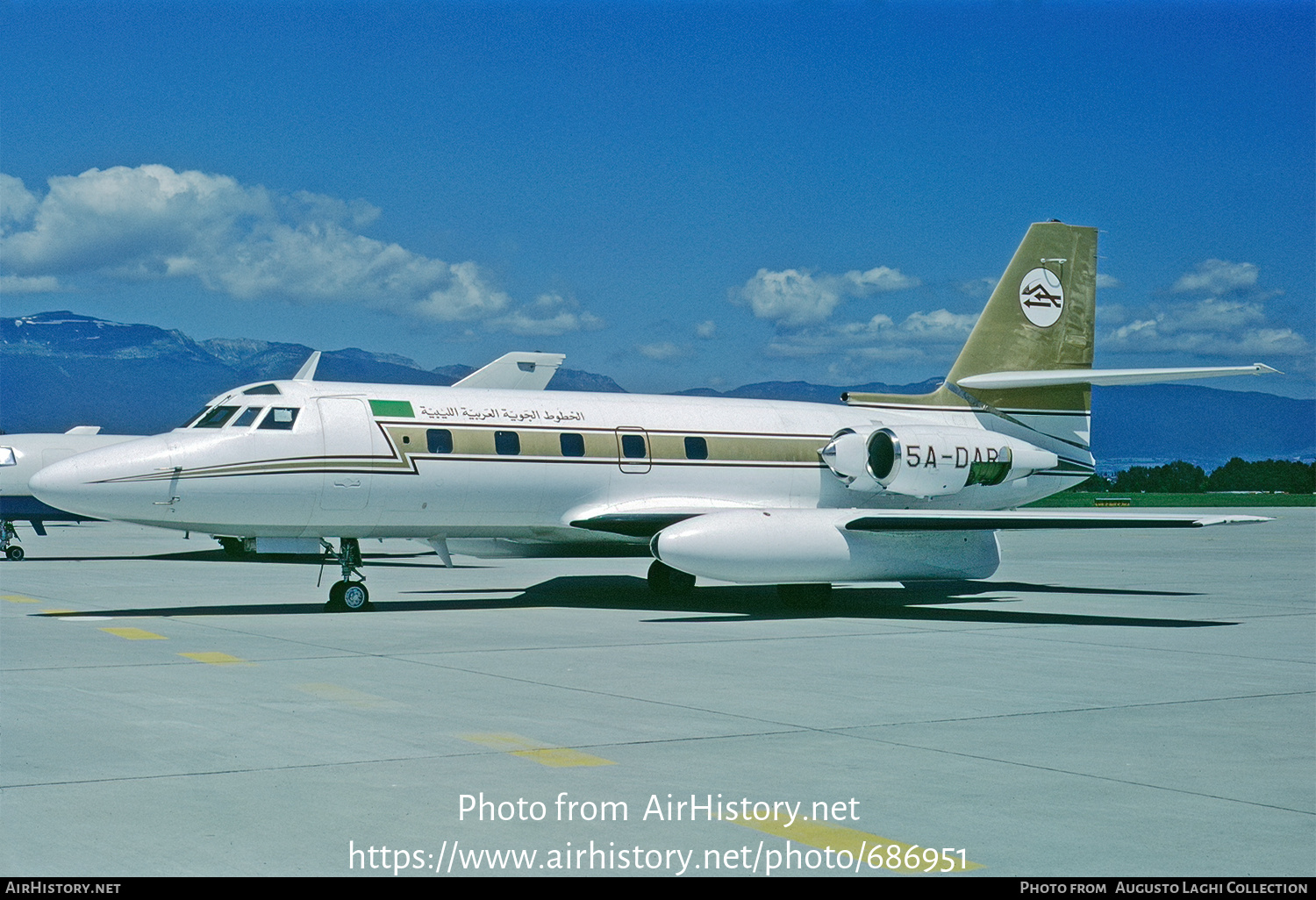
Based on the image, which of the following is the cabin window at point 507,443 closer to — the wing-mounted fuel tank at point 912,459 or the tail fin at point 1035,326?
the wing-mounted fuel tank at point 912,459

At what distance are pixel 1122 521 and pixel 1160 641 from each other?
2667 mm

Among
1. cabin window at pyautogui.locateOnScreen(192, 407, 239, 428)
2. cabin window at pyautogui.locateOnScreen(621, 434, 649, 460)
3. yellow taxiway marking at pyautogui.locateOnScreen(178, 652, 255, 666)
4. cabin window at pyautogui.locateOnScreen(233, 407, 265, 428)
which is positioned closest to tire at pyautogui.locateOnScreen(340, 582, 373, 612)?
cabin window at pyautogui.locateOnScreen(233, 407, 265, 428)

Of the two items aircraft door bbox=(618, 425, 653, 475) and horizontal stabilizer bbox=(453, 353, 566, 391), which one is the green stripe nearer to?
aircraft door bbox=(618, 425, 653, 475)

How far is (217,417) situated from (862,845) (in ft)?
42.4

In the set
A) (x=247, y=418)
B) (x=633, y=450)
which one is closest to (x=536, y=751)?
(x=247, y=418)

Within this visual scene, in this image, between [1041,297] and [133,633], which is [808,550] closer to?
[1041,297]

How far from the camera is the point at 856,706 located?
33.5 feet

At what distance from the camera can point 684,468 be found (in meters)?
19.8

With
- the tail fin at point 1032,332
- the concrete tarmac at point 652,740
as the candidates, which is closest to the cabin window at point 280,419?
the concrete tarmac at point 652,740

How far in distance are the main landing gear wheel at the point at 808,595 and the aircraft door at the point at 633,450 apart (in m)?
2.56

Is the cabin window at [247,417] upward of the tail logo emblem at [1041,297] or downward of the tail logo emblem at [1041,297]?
downward

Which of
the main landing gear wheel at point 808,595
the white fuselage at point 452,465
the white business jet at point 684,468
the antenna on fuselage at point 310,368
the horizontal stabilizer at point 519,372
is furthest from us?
the horizontal stabilizer at point 519,372

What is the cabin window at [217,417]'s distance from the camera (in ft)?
56.2
